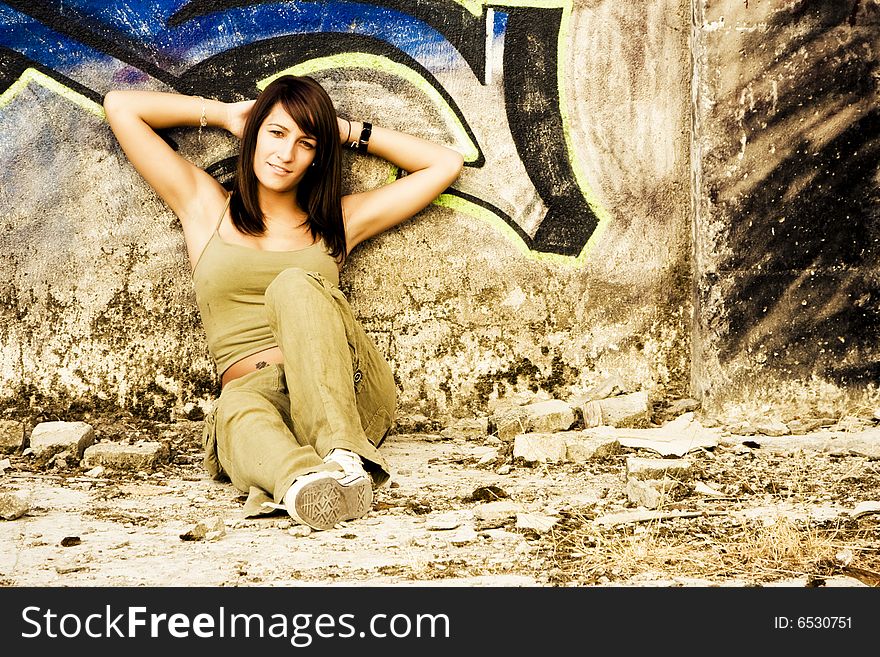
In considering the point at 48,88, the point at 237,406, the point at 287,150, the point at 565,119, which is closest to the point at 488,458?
the point at 237,406

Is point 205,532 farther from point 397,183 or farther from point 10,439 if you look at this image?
point 397,183

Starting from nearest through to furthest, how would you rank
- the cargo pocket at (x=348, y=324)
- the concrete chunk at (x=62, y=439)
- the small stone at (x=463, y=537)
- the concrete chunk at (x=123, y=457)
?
1. the small stone at (x=463, y=537)
2. the cargo pocket at (x=348, y=324)
3. the concrete chunk at (x=123, y=457)
4. the concrete chunk at (x=62, y=439)

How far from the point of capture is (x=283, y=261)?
11.8 ft

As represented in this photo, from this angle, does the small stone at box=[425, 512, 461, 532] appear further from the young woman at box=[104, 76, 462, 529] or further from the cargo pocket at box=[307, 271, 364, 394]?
the cargo pocket at box=[307, 271, 364, 394]

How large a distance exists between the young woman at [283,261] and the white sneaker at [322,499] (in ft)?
0.14

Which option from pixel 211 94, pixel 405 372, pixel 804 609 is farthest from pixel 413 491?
pixel 211 94

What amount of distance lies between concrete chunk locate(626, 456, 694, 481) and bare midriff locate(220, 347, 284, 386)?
129cm

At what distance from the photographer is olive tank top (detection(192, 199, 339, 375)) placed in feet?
11.7

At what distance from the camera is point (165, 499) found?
10.2 ft

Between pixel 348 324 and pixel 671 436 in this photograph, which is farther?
pixel 671 436

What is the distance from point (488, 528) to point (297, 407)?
730mm

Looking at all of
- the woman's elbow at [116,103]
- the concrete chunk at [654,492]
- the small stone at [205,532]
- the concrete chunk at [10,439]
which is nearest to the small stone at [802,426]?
the concrete chunk at [654,492]

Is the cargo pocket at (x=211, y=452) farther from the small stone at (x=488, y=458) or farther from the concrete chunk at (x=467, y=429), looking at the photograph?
the concrete chunk at (x=467, y=429)

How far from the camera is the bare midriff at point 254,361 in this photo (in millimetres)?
3504
